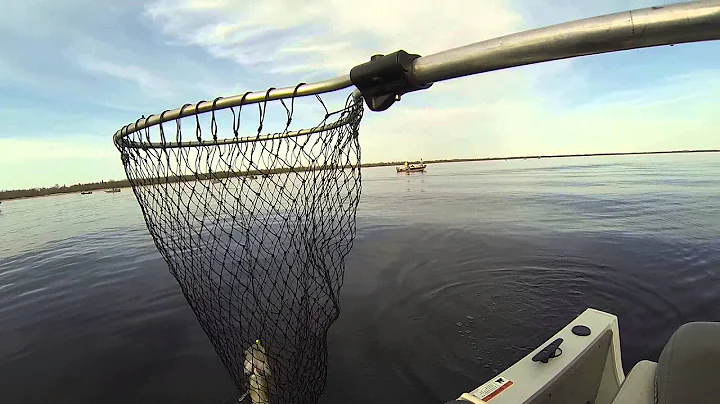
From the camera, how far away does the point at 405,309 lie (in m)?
6.66

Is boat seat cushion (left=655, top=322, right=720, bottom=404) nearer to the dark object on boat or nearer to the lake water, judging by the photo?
the lake water

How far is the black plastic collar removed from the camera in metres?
1.31

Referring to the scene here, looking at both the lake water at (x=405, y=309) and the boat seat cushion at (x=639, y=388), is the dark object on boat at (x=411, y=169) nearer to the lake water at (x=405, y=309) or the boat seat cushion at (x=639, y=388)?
the lake water at (x=405, y=309)

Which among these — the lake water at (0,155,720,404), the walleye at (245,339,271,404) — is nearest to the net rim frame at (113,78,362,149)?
the walleye at (245,339,271,404)

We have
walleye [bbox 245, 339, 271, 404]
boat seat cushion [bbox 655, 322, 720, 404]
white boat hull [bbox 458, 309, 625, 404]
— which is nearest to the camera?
boat seat cushion [bbox 655, 322, 720, 404]

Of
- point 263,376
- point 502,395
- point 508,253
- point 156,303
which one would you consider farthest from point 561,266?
point 156,303

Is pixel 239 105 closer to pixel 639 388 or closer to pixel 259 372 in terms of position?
pixel 259 372

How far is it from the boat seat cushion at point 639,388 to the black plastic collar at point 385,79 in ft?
7.17

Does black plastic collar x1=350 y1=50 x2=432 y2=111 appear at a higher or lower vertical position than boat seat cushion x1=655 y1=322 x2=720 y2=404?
higher

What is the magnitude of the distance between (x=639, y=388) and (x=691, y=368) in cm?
50

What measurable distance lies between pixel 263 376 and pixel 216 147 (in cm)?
230

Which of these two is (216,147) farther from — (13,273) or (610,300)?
(13,273)

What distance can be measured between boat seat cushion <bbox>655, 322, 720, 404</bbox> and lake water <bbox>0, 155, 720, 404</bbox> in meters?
2.97

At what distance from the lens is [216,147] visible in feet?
9.32
